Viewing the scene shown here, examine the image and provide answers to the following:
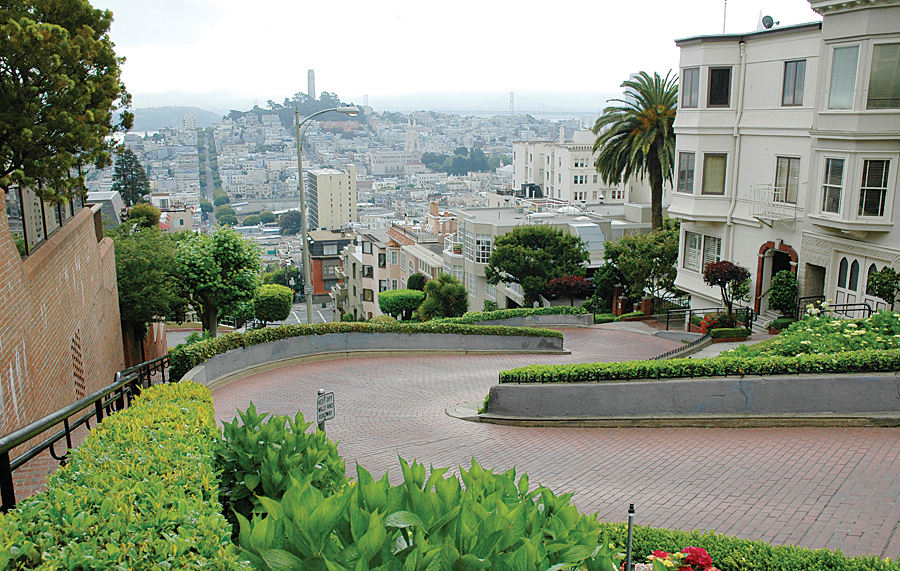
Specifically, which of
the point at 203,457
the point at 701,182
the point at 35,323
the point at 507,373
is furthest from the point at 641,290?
the point at 203,457

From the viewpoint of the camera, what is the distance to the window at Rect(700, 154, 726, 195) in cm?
2483

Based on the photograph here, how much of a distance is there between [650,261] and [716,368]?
63.0 ft

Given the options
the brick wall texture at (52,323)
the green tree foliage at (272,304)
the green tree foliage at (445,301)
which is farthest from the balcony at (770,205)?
the green tree foliage at (272,304)

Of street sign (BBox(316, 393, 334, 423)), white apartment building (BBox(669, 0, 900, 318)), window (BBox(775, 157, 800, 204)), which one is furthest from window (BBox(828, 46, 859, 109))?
street sign (BBox(316, 393, 334, 423))

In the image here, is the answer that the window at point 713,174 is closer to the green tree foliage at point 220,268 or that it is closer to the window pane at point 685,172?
the window pane at point 685,172

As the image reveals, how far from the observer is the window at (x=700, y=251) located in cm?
2606

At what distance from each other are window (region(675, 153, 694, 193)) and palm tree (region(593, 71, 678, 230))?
4563mm

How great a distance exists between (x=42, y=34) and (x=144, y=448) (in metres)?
9.96

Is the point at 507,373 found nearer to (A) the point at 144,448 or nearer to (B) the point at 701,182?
(A) the point at 144,448

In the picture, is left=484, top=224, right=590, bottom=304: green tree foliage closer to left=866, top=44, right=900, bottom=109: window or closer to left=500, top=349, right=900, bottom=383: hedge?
left=866, top=44, right=900, bottom=109: window

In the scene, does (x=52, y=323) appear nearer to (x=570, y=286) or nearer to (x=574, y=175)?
(x=570, y=286)

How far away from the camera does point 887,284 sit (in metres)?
17.8

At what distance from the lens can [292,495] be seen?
141 inches

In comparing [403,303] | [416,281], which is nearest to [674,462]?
[403,303]
